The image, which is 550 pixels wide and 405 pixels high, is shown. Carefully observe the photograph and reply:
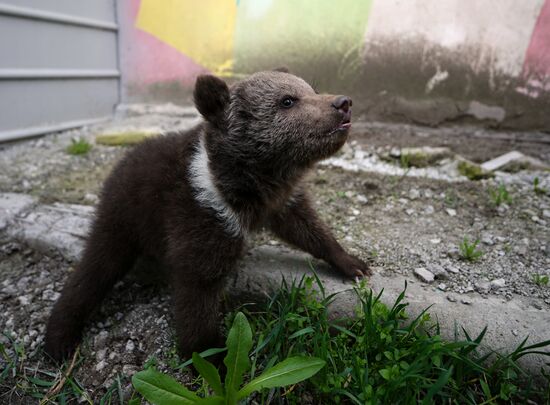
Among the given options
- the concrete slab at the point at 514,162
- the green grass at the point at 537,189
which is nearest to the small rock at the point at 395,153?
the concrete slab at the point at 514,162

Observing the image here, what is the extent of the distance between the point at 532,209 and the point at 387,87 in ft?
7.49

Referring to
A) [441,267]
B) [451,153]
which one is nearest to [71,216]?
[441,267]

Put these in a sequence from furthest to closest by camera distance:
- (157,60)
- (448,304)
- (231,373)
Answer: (157,60)
(448,304)
(231,373)

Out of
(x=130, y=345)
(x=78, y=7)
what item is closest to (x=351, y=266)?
(x=130, y=345)

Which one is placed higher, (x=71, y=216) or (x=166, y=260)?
(x=166, y=260)

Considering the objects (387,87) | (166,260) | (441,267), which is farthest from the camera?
(387,87)

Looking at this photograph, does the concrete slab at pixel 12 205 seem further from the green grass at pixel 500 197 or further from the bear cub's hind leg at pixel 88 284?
the green grass at pixel 500 197

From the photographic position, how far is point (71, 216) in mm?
3527

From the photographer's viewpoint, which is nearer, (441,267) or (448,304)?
(448,304)

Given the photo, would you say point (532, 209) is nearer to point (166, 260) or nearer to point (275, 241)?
point (275, 241)

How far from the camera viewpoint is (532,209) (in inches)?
135

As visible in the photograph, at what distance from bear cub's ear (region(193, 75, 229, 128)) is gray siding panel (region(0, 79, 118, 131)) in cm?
382

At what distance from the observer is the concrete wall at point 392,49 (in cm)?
452

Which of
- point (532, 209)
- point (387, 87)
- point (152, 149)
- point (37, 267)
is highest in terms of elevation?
point (387, 87)
